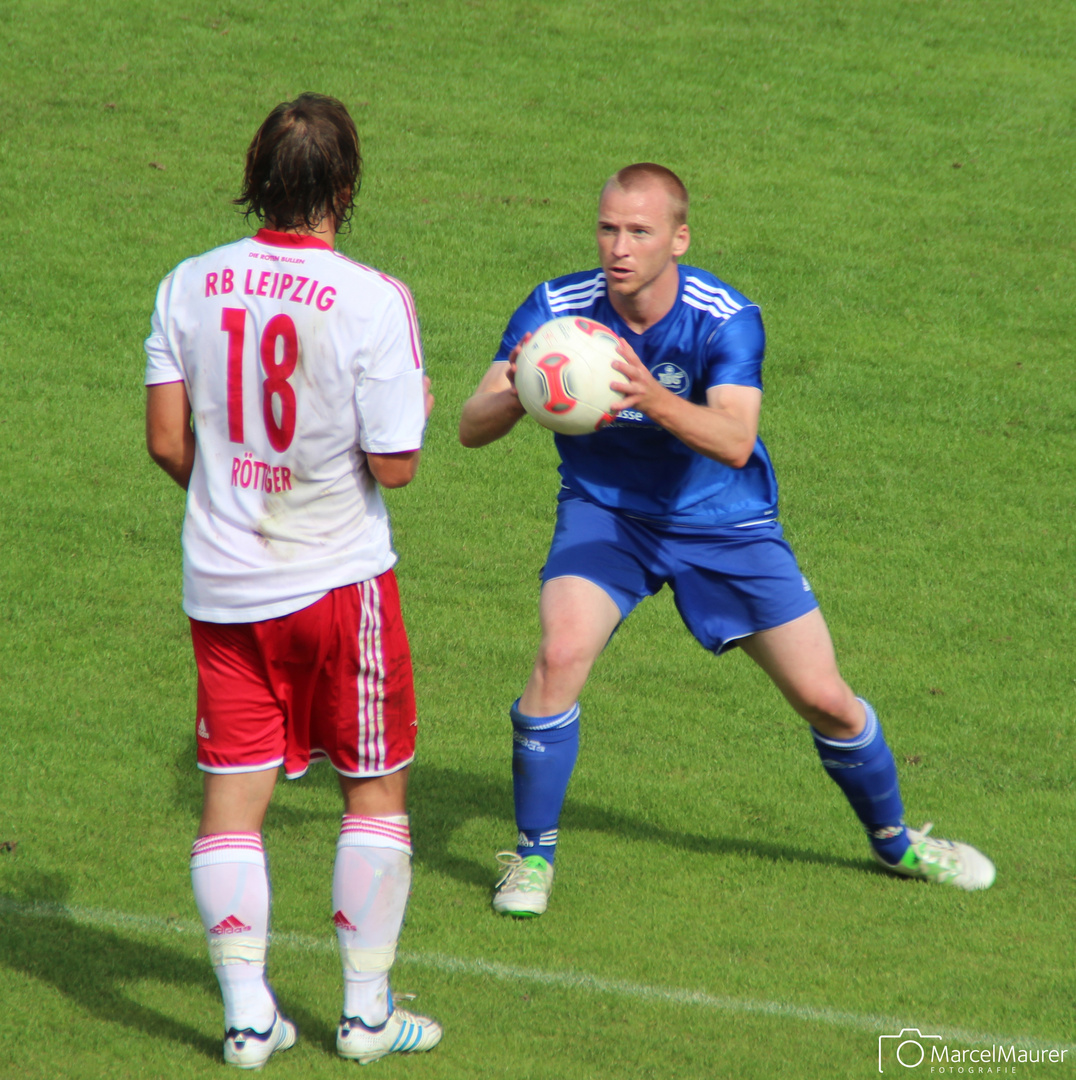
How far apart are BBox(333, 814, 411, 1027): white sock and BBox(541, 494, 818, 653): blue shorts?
4.64 feet

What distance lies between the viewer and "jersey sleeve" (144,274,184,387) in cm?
329

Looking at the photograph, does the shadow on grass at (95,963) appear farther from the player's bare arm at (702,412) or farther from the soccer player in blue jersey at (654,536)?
the player's bare arm at (702,412)

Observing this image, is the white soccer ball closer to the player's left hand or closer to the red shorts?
the player's left hand

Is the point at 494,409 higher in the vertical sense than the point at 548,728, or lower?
higher

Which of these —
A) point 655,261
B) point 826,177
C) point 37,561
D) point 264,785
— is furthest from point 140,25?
point 264,785

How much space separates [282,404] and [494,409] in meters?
1.29

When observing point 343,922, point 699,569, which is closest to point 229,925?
point 343,922

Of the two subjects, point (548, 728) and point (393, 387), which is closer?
point (393, 387)

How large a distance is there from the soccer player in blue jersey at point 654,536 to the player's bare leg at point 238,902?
1.28 metres

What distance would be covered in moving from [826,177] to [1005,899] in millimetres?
9223

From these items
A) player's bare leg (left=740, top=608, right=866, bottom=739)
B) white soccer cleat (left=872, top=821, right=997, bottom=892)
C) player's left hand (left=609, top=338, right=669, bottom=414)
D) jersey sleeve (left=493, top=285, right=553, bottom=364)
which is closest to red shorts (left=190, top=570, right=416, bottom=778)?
player's left hand (left=609, top=338, right=669, bottom=414)

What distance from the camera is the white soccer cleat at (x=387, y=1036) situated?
3537 mm

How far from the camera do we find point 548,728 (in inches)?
182

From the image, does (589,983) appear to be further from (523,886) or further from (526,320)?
(526,320)
